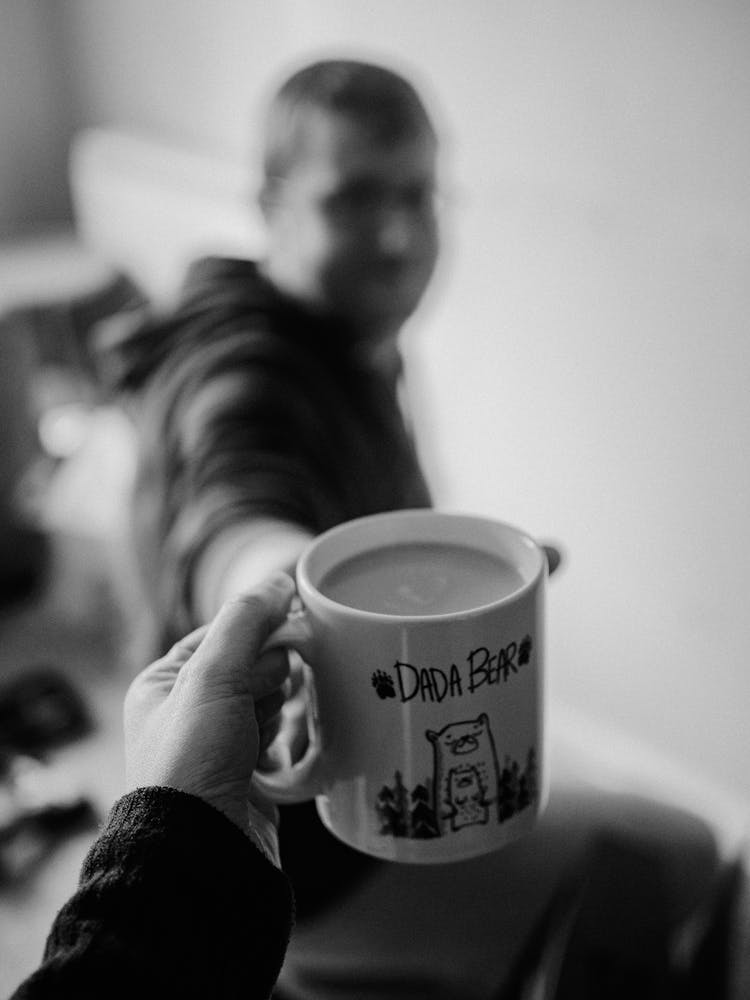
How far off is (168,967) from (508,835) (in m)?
0.19

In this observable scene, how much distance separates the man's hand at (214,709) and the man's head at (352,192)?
0.51 metres

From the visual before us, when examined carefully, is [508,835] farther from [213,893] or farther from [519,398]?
[519,398]

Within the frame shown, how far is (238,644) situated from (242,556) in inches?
7.8

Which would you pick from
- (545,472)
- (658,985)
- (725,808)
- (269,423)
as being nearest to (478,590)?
(269,423)

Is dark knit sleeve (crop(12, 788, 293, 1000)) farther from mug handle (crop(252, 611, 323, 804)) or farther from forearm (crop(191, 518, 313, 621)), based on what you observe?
forearm (crop(191, 518, 313, 621))

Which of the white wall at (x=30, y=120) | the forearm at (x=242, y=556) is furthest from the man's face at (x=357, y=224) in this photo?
the white wall at (x=30, y=120)

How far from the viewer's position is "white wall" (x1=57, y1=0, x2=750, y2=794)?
1.17 m

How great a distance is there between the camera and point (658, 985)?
84 centimetres

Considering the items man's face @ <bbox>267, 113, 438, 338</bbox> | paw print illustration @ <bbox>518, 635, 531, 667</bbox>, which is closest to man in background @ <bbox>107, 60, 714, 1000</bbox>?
man's face @ <bbox>267, 113, 438, 338</bbox>

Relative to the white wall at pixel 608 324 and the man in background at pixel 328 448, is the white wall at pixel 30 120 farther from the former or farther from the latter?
the man in background at pixel 328 448

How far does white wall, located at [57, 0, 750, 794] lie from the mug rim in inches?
28.0

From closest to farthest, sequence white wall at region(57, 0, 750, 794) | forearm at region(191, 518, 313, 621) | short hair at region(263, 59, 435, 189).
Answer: forearm at region(191, 518, 313, 621), short hair at region(263, 59, 435, 189), white wall at region(57, 0, 750, 794)

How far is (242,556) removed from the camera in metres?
0.70

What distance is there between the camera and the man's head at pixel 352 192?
0.92 m
